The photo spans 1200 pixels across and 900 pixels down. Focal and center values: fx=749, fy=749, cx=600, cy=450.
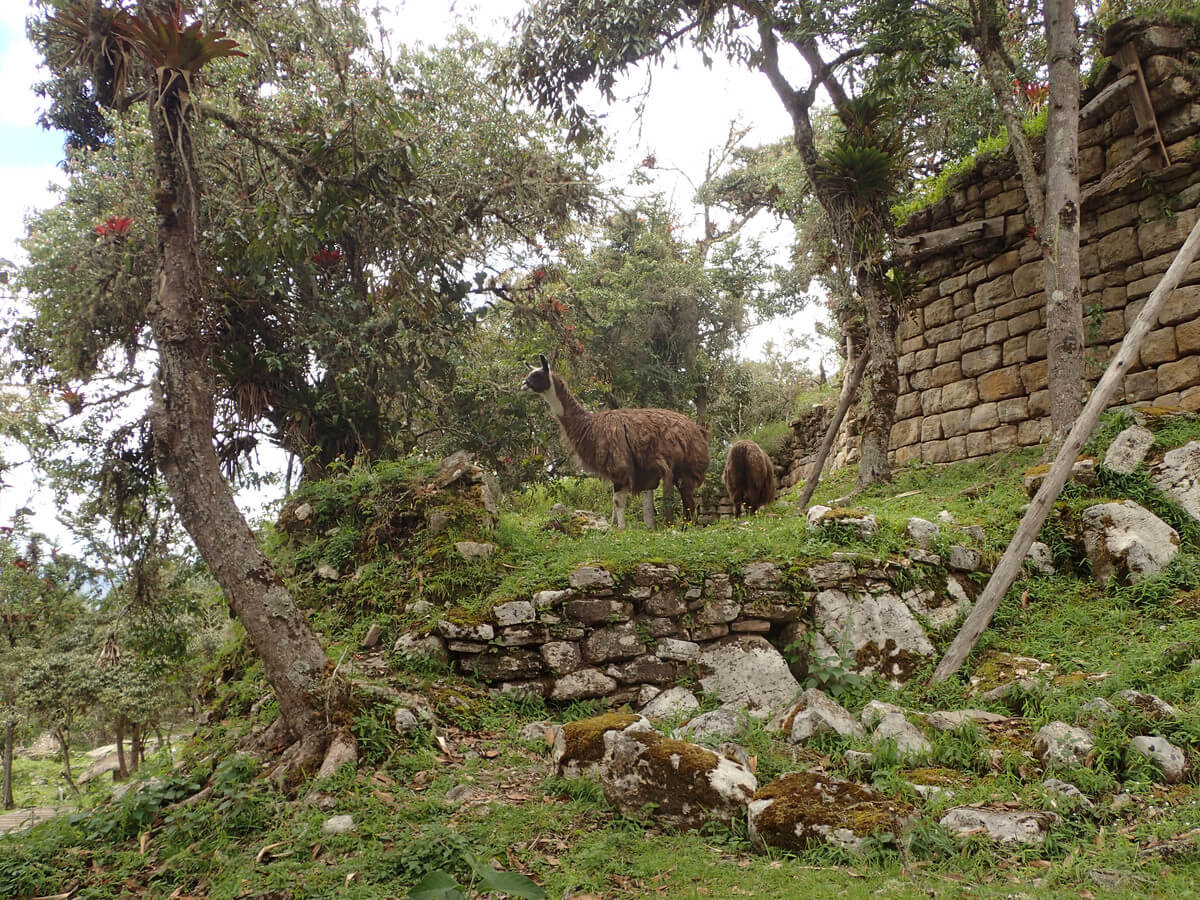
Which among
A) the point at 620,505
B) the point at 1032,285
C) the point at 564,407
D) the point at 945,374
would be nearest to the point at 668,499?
the point at 620,505

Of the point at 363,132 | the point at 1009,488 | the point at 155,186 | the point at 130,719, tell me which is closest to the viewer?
the point at 155,186

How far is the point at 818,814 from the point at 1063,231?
726 centimetres

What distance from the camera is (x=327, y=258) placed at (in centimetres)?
852

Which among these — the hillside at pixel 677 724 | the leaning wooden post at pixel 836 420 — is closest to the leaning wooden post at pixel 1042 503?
the hillside at pixel 677 724

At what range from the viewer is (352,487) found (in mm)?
6645

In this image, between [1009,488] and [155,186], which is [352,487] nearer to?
[155,186]

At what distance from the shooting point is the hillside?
3274mm

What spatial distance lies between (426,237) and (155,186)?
6.88 ft

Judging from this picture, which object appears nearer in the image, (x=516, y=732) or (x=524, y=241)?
(x=516, y=732)

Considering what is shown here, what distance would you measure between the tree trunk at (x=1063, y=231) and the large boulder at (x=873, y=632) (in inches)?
126

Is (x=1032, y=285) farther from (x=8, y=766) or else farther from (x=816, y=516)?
(x=8, y=766)

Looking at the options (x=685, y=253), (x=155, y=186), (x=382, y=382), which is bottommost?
(x=382, y=382)

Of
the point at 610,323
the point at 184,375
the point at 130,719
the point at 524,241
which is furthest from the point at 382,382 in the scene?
the point at 130,719

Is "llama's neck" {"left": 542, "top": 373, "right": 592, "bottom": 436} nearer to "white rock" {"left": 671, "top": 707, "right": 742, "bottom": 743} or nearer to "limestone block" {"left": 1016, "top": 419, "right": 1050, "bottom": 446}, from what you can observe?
"white rock" {"left": 671, "top": 707, "right": 742, "bottom": 743}
